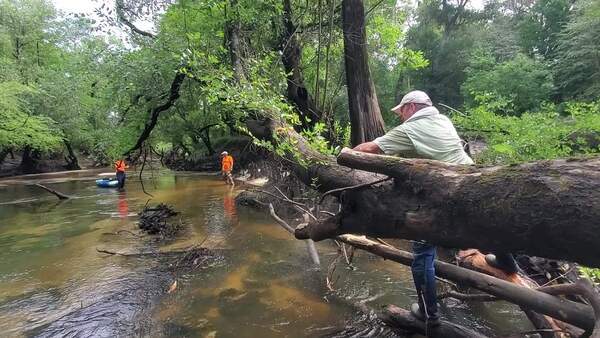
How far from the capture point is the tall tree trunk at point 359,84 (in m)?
6.96

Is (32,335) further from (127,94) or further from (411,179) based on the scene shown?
(127,94)

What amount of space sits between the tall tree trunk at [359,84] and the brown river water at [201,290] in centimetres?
265

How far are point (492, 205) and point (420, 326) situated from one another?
279 centimetres

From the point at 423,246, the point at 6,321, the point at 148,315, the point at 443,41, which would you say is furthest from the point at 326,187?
the point at 443,41

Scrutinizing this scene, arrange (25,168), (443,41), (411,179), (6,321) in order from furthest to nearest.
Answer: (25,168) < (443,41) < (6,321) < (411,179)

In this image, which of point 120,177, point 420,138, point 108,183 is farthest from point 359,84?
point 108,183

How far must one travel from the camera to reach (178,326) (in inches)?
201

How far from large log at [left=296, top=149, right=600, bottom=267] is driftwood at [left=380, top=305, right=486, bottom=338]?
1742mm

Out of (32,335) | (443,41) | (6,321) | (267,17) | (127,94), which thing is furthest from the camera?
(443,41)

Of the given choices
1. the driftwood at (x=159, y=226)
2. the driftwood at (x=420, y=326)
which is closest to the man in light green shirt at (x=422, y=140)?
the driftwood at (x=420, y=326)

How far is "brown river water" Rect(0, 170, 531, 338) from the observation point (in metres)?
5.06

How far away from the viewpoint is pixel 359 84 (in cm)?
700

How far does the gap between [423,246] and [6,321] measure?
597 centimetres

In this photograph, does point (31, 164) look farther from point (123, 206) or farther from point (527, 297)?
point (527, 297)
